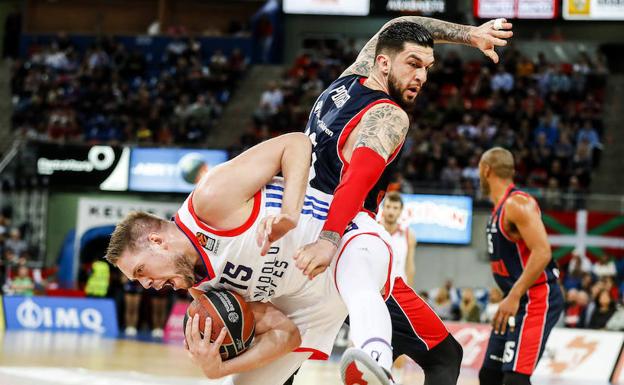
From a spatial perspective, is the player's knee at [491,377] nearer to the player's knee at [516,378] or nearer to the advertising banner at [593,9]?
the player's knee at [516,378]

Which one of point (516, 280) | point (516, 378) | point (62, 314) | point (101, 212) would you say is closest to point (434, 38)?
→ point (516, 280)

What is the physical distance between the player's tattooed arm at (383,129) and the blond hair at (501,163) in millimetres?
2315

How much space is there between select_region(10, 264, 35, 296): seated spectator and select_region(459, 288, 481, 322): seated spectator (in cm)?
716

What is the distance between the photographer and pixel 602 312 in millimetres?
13203

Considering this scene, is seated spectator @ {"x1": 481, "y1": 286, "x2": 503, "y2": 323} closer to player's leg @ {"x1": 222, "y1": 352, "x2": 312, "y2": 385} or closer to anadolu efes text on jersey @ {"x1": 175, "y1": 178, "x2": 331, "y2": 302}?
player's leg @ {"x1": 222, "y1": 352, "x2": 312, "y2": 385}

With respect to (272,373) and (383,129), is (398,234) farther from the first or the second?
(383,129)

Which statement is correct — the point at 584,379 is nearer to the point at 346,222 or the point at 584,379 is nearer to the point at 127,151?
the point at 346,222

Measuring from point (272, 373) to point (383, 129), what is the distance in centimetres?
131

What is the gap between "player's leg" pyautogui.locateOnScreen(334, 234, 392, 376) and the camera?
3.70m

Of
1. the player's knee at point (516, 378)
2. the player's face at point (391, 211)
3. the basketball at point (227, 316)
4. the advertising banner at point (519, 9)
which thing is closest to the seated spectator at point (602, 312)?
the player's face at point (391, 211)

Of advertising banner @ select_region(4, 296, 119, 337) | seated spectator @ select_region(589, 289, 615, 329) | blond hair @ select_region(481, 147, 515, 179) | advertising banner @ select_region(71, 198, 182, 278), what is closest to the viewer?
blond hair @ select_region(481, 147, 515, 179)

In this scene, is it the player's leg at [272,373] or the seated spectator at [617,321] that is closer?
the player's leg at [272,373]

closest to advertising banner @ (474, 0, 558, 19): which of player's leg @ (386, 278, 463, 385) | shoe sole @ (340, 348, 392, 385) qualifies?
player's leg @ (386, 278, 463, 385)

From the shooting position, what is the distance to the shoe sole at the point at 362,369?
3564 mm
